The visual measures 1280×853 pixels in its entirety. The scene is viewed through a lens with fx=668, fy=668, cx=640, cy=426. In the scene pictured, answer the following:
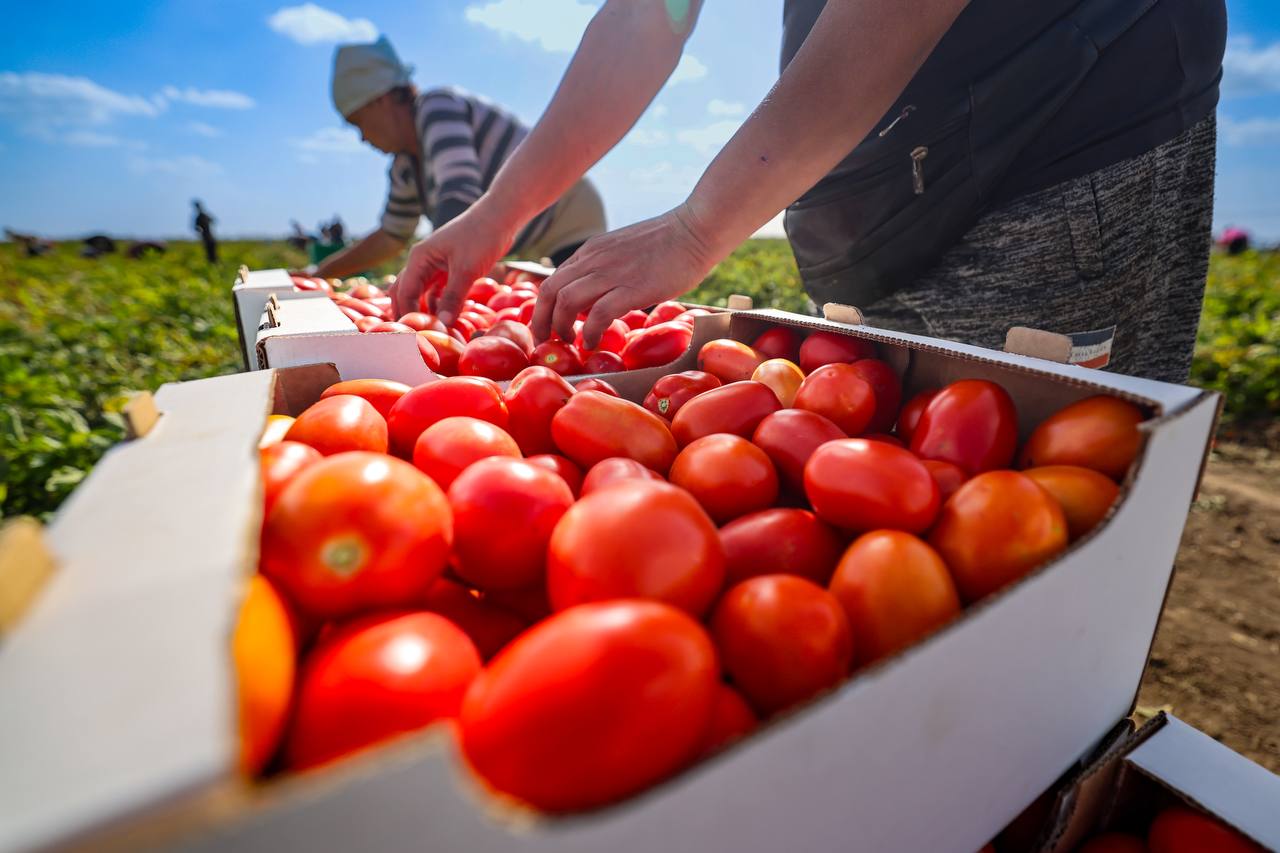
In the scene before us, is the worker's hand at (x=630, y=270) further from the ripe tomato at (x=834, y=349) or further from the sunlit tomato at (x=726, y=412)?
the sunlit tomato at (x=726, y=412)

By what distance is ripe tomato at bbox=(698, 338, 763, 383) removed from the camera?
159 centimetres

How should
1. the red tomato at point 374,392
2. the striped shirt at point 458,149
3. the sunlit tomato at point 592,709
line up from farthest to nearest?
the striped shirt at point 458,149
the red tomato at point 374,392
the sunlit tomato at point 592,709

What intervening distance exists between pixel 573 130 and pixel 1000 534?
6.51 feet

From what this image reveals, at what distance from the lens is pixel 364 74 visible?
4246 mm

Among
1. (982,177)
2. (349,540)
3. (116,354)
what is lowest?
(116,354)

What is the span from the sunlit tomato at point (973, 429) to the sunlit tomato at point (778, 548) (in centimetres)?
27

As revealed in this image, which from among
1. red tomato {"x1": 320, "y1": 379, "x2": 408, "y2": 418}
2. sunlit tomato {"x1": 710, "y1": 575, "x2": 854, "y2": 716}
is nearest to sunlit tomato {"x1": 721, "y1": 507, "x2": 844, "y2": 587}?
sunlit tomato {"x1": 710, "y1": 575, "x2": 854, "y2": 716}

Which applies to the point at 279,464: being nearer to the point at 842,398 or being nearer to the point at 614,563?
the point at 614,563

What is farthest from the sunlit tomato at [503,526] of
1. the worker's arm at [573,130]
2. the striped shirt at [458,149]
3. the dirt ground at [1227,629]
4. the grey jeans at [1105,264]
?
the striped shirt at [458,149]

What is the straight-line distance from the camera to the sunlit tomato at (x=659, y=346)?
5.94 ft

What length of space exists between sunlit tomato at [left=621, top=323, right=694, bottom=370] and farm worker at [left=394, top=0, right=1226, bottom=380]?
18cm

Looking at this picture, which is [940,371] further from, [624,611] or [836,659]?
[624,611]

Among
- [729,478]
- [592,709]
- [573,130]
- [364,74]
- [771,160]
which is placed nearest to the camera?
[592,709]

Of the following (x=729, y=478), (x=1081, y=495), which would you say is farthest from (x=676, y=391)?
(x=1081, y=495)
